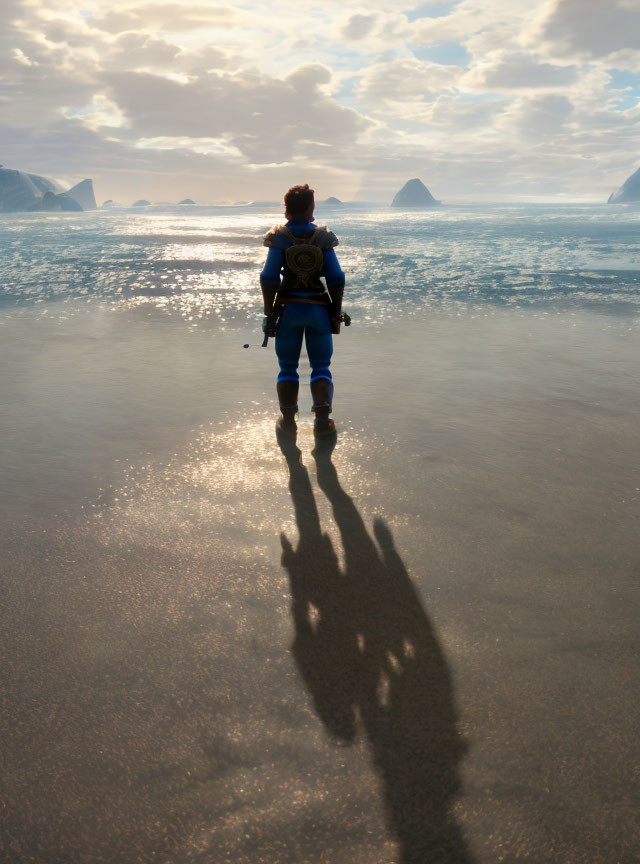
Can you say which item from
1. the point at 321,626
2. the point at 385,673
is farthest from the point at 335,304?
the point at 385,673

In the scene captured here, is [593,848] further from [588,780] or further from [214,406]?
[214,406]

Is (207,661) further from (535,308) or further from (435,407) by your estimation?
(535,308)

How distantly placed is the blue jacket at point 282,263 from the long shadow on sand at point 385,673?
196 centimetres

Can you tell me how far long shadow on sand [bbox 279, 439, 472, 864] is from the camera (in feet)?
4.67

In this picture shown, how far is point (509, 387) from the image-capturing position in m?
4.80

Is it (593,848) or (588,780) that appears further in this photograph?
(588,780)

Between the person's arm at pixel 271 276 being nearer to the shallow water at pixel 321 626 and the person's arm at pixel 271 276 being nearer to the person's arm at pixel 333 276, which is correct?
the person's arm at pixel 333 276

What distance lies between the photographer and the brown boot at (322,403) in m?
3.94

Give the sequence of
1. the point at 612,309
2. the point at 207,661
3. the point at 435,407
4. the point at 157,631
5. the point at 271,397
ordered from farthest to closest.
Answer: the point at 612,309 < the point at 271,397 < the point at 435,407 < the point at 157,631 < the point at 207,661

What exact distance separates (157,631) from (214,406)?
2.53m

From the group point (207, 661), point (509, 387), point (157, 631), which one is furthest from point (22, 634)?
point (509, 387)

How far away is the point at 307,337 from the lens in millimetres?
4180

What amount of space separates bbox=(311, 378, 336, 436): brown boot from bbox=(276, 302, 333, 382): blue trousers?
7cm

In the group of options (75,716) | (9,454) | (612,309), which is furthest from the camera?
(612,309)
